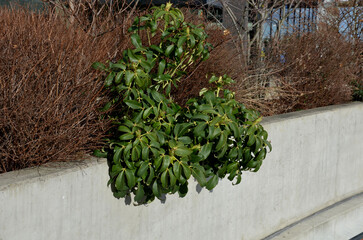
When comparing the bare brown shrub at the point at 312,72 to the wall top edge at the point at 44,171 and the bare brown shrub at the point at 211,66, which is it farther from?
the wall top edge at the point at 44,171

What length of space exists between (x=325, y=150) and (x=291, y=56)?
1557 mm

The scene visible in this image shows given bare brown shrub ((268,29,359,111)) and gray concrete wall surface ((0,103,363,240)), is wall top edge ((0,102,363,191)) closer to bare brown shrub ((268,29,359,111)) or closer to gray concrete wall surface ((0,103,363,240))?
gray concrete wall surface ((0,103,363,240))

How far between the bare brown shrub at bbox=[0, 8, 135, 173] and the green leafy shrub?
16cm

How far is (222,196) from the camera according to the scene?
450 cm

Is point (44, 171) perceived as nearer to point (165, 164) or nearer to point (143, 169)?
point (143, 169)

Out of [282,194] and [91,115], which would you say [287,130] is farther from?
[91,115]

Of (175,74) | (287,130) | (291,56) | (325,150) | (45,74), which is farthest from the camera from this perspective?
(291,56)

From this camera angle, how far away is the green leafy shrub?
3516 millimetres

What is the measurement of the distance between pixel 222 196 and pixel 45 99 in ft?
6.19

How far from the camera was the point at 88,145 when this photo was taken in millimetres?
3727

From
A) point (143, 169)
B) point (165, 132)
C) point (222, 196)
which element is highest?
point (165, 132)

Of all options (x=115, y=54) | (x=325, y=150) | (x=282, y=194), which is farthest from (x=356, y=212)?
(x=115, y=54)

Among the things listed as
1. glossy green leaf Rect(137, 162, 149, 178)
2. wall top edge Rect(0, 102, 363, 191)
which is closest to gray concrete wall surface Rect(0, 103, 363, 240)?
wall top edge Rect(0, 102, 363, 191)

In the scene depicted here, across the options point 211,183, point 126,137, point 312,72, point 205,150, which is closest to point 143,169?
point 126,137
